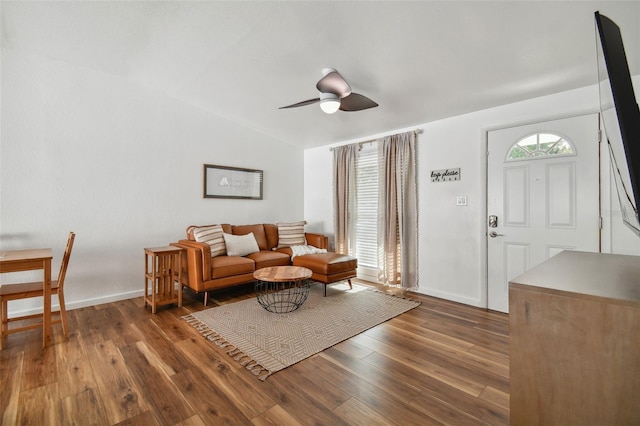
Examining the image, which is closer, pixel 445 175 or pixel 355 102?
pixel 355 102

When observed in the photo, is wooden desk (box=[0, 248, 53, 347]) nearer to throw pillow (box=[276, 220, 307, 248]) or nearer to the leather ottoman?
the leather ottoman

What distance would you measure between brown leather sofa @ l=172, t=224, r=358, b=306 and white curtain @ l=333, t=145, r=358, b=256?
1.27ft

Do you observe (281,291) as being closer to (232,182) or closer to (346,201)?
(346,201)

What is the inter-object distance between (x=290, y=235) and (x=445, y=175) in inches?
99.2

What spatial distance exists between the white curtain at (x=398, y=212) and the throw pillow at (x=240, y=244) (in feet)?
6.23

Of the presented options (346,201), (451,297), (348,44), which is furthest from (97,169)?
(451,297)

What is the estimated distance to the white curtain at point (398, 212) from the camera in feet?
13.0

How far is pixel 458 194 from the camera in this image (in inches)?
140

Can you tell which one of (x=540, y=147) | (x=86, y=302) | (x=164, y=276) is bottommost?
(x=86, y=302)

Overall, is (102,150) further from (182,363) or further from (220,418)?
(220,418)

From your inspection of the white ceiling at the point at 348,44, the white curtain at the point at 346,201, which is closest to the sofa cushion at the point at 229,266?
the white curtain at the point at 346,201

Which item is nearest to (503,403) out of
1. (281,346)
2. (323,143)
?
(281,346)

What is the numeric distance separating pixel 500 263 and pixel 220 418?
3.08 metres

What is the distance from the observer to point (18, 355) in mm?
2256
